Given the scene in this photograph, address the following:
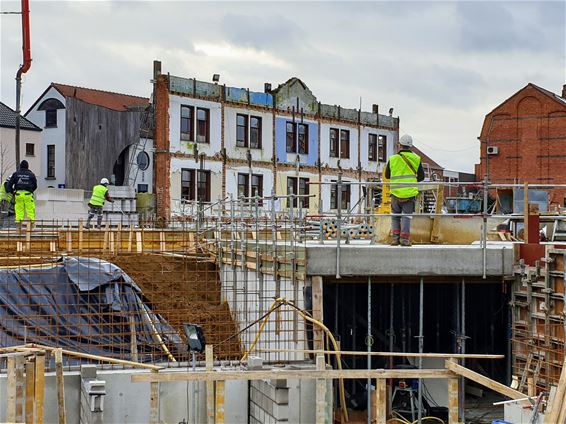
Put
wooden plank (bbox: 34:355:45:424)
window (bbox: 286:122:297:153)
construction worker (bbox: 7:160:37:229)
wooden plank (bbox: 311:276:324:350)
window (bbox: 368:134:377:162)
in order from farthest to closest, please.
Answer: window (bbox: 368:134:377:162) < window (bbox: 286:122:297:153) < construction worker (bbox: 7:160:37:229) < wooden plank (bbox: 311:276:324:350) < wooden plank (bbox: 34:355:45:424)

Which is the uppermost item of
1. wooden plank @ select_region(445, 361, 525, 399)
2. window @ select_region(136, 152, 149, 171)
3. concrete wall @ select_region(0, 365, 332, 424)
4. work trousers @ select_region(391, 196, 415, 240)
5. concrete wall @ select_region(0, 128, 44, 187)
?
concrete wall @ select_region(0, 128, 44, 187)

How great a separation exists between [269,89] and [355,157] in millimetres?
7145

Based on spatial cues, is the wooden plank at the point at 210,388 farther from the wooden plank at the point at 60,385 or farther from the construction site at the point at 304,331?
the wooden plank at the point at 60,385

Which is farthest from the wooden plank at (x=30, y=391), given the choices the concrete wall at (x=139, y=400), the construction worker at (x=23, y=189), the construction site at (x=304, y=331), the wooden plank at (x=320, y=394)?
the construction worker at (x=23, y=189)

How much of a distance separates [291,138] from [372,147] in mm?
6786

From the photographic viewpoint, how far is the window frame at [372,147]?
47.8 m

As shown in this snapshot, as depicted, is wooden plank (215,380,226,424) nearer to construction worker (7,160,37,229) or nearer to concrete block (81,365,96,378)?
concrete block (81,365,96,378)

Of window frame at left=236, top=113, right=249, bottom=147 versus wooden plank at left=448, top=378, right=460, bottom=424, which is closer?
wooden plank at left=448, top=378, right=460, bottom=424

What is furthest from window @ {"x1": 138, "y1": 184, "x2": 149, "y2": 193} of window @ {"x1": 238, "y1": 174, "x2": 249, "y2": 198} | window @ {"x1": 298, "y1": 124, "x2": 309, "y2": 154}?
window @ {"x1": 298, "y1": 124, "x2": 309, "y2": 154}

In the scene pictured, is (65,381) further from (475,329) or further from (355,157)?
(355,157)

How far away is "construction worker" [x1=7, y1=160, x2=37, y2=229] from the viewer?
19.9 meters

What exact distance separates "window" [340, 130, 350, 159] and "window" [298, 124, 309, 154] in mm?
2731

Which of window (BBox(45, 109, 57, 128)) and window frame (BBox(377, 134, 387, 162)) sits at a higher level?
window (BBox(45, 109, 57, 128))

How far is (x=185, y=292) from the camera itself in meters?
16.7
